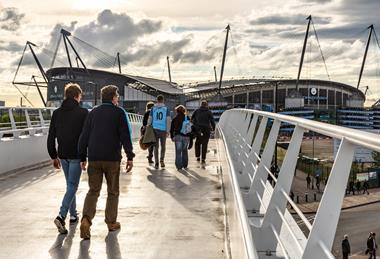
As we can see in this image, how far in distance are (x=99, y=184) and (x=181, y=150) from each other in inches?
296

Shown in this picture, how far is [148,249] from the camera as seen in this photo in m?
6.45

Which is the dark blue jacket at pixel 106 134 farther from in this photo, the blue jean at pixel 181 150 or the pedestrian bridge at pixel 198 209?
the blue jean at pixel 181 150

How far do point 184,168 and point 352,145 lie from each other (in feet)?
40.8

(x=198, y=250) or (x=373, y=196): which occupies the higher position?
(x=373, y=196)

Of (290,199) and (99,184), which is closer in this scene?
(290,199)

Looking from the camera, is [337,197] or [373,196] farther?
[373,196]

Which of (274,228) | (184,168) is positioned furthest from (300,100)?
(274,228)

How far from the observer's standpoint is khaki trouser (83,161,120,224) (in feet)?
23.1

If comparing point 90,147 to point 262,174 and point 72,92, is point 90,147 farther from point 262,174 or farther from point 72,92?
point 262,174

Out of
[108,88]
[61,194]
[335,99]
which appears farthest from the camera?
[335,99]

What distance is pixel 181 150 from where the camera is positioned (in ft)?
48.0

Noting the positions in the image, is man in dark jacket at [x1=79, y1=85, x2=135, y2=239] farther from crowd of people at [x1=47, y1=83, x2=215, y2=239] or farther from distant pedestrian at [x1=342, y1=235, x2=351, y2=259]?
distant pedestrian at [x1=342, y1=235, x2=351, y2=259]

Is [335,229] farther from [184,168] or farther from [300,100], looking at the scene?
[300,100]

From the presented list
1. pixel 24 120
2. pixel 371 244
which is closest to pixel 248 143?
pixel 371 244
